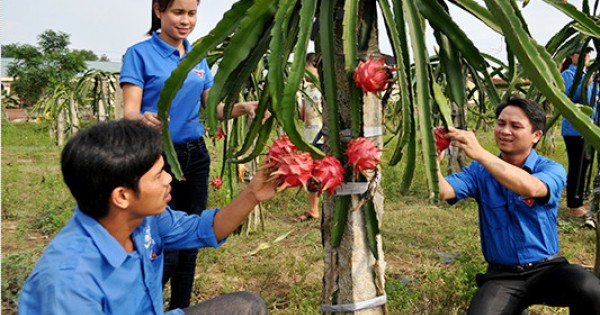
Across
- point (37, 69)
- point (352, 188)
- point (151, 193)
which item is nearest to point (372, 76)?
point (352, 188)

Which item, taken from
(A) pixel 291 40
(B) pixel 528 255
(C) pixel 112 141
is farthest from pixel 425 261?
(C) pixel 112 141

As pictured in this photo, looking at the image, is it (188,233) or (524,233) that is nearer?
(188,233)

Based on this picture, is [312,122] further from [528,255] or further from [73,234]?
[73,234]

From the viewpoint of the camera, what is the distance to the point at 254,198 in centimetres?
149

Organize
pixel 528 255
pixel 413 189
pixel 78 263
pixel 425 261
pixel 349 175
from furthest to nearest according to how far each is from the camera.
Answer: pixel 413 189 → pixel 425 261 → pixel 528 255 → pixel 349 175 → pixel 78 263

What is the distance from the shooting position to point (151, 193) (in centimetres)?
127

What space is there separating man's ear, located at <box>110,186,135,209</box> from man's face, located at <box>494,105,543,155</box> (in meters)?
1.32

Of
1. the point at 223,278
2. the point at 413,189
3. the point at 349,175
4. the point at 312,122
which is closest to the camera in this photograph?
the point at 349,175

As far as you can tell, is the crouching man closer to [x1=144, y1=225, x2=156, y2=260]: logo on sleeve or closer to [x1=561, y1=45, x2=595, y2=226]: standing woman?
[x1=144, y1=225, x2=156, y2=260]: logo on sleeve

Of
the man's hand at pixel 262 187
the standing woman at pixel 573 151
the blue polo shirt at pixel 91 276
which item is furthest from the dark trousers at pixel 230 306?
the standing woman at pixel 573 151

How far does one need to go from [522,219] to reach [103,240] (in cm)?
144

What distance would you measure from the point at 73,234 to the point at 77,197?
9 centimetres

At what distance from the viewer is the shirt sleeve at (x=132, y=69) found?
1887 mm

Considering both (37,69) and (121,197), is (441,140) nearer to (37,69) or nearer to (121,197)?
(121,197)
